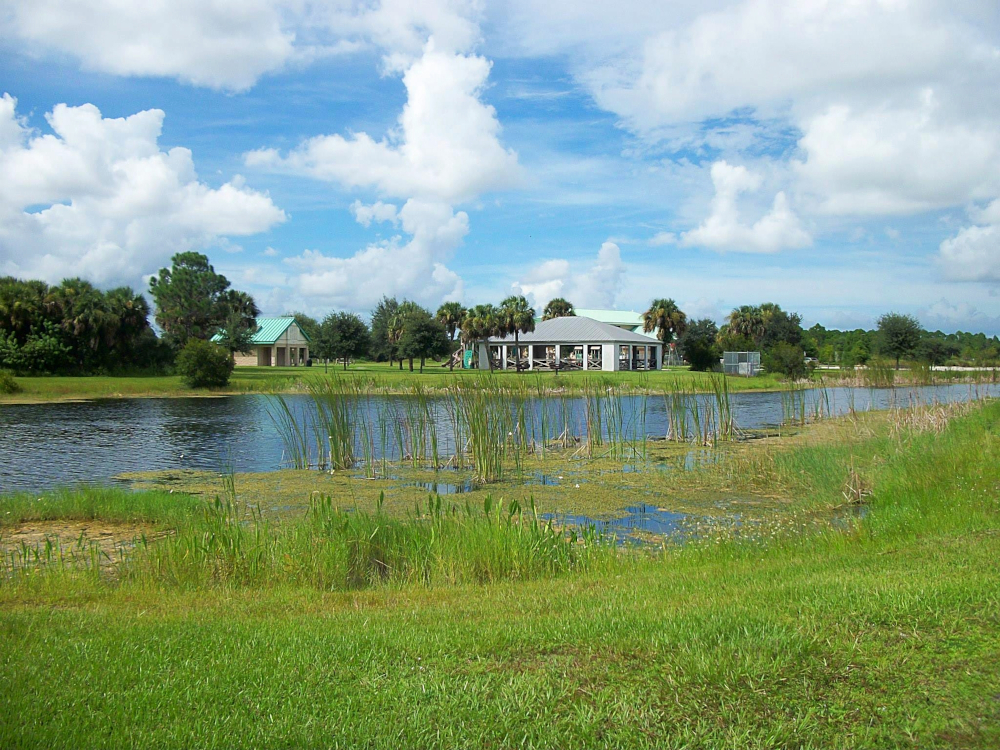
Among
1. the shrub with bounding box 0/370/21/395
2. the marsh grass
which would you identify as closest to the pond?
the shrub with bounding box 0/370/21/395

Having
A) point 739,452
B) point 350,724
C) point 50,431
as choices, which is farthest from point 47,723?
point 50,431

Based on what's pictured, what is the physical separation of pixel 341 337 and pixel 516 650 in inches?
2790

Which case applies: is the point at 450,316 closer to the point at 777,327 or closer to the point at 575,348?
the point at 575,348

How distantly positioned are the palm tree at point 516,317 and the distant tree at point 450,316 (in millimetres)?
4984

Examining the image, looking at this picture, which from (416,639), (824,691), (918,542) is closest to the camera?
(824,691)

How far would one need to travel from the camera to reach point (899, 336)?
193 feet

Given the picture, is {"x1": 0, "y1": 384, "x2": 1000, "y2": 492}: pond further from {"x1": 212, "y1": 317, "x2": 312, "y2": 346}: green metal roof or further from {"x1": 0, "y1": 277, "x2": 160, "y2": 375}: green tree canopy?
{"x1": 212, "y1": 317, "x2": 312, "y2": 346}: green metal roof

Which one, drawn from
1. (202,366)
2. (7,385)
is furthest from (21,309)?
(202,366)

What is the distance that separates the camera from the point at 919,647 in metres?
4.93

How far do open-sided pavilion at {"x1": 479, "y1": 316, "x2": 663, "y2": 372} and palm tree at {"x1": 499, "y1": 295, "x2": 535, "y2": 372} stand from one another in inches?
95.0

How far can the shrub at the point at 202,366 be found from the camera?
152 ft

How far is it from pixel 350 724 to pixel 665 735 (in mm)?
1669

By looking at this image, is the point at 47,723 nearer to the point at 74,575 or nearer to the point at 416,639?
the point at 416,639

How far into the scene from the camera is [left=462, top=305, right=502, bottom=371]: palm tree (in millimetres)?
70000
